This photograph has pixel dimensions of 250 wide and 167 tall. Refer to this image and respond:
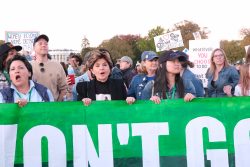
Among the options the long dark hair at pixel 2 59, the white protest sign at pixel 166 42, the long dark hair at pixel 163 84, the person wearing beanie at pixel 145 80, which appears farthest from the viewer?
the white protest sign at pixel 166 42

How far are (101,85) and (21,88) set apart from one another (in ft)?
2.74

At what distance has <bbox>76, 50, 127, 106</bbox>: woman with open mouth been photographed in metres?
5.30

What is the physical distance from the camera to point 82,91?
535 centimetres

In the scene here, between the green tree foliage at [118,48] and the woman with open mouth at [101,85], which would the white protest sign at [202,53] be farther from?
the green tree foliage at [118,48]

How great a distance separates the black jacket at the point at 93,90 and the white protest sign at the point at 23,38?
8.83 m

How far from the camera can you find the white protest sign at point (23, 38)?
13.9 meters

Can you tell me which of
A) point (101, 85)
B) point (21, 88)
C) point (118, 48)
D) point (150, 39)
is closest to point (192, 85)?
point (101, 85)

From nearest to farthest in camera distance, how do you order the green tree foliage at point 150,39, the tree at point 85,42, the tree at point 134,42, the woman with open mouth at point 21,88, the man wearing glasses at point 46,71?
the woman with open mouth at point 21,88 → the man wearing glasses at point 46,71 → the green tree foliage at point 150,39 → the tree at point 85,42 → the tree at point 134,42

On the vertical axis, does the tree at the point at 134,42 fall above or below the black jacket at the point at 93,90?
above

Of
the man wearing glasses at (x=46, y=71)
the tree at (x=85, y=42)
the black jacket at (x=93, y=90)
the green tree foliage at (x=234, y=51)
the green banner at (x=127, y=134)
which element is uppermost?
the tree at (x=85, y=42)

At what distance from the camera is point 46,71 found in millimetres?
6285

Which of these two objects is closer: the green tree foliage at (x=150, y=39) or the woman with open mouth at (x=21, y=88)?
the woman with open mouth at (x=21, y=88)

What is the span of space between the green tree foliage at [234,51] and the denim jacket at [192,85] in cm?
5727

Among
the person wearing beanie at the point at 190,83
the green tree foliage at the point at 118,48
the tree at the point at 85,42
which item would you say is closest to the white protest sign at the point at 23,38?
the person wearing beanie at the point at 190,83
